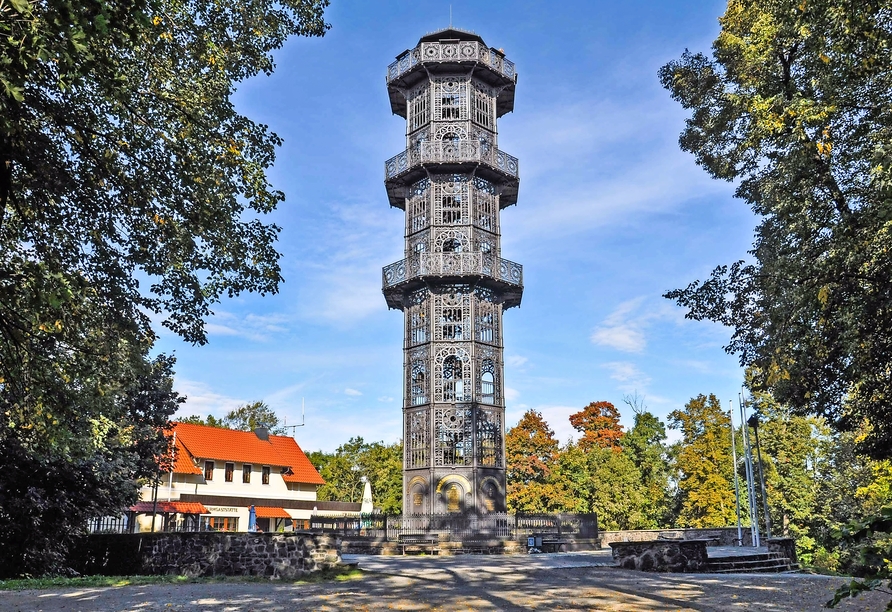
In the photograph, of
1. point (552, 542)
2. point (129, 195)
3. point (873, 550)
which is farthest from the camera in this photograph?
point (552, 542)

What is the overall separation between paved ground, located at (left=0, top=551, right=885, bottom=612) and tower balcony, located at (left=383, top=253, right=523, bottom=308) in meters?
15.0

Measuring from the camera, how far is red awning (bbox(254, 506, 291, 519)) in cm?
4475

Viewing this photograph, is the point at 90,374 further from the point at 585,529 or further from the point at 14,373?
the point at 585,529

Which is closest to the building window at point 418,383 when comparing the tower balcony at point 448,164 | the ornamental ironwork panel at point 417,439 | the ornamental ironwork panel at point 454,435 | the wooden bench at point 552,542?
the ornamental ironwork panel at point 417,439

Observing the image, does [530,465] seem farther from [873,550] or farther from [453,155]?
[873,550]

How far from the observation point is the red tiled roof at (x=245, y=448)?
43.8 metres

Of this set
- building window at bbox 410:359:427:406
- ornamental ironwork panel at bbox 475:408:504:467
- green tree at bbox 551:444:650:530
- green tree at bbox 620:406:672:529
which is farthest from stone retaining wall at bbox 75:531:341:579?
green tree at bbox 620:406:672:529

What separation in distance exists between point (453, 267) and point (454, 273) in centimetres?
37

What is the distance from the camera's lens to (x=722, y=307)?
49.4ft

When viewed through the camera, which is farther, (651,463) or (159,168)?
(651,463)

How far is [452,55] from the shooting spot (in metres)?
31.3

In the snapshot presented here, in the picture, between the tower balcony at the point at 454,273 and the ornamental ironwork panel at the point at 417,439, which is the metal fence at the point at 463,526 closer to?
the ornamental ironwork panel at the point at 417,439

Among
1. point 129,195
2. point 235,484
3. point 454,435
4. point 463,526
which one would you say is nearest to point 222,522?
point 235,484

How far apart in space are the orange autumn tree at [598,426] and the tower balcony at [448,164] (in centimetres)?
2437
